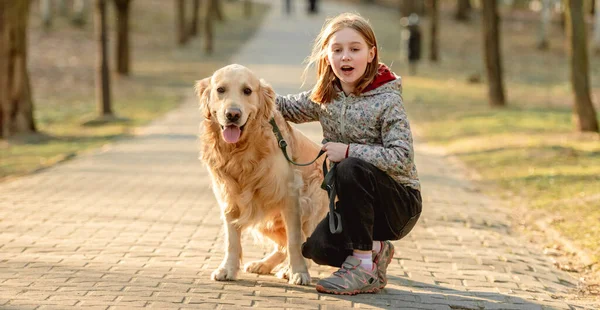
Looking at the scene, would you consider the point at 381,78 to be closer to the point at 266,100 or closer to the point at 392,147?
the point at 392,147

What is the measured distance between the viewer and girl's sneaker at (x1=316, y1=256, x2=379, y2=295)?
5.59 m

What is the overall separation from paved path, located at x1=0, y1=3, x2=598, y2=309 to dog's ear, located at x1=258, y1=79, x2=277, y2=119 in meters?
1.13

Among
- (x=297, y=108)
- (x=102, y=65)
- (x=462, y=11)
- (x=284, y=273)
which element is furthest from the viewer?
(x=462, y=11)

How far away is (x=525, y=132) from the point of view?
53.7 ft

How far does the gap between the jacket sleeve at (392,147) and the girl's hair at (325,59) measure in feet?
0.89

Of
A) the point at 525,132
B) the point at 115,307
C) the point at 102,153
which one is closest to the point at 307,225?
the point at 115,307

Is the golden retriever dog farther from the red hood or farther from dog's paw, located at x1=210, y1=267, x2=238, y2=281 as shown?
the red hood

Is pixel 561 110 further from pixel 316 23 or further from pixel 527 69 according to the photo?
pixel 316 23

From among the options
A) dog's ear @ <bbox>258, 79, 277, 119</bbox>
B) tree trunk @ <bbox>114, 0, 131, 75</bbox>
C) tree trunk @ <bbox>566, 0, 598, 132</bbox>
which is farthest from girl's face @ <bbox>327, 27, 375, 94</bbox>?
tree trunk @ <bbox>114, 0, 131, 75</bbox>

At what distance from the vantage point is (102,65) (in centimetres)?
1958

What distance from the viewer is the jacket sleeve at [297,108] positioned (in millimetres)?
5980

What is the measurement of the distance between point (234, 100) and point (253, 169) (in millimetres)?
512

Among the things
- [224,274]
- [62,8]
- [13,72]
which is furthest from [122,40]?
[224,274]

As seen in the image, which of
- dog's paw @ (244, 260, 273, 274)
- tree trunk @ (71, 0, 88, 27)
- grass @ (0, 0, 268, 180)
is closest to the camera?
dog's paw @ (244, 260, 273, 274)
